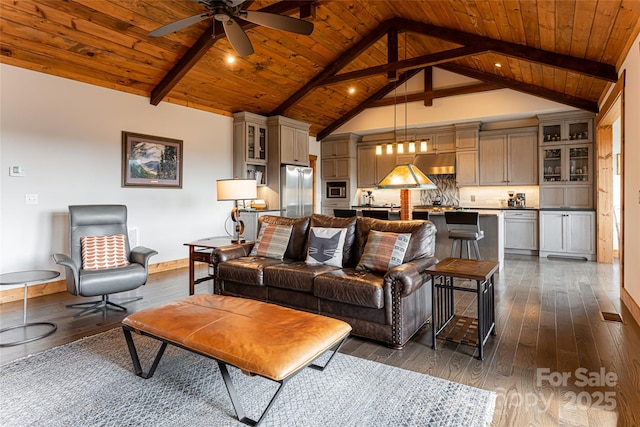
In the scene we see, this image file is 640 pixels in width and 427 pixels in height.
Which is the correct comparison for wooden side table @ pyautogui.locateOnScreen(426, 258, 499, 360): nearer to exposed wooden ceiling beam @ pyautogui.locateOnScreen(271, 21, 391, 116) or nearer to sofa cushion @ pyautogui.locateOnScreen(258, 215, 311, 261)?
sofa cushion @ pyautogui.locateOnScreen(258, 215, 311, 261)

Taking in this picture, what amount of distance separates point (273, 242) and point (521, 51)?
4.08m

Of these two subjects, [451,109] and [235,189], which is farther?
[451,109]

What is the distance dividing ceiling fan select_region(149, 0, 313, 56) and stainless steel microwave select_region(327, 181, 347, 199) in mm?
5957

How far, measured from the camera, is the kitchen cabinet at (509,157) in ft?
22.9

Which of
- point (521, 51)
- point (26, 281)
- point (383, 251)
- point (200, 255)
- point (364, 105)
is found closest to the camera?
point (26, 281)

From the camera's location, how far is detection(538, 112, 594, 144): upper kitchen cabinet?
640cm

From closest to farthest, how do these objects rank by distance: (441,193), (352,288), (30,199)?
1. (352,288)
2. (30,199)
3. (441,193)

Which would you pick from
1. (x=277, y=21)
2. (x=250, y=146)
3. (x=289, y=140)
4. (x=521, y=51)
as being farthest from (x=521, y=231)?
(x=277, y=21)

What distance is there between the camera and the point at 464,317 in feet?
11.0

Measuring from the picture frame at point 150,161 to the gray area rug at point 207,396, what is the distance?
3232 millimetres

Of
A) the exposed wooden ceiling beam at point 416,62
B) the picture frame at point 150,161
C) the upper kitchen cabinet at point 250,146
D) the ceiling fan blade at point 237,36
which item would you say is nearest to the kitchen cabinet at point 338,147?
the upper kitchen cabinet at point 250,146

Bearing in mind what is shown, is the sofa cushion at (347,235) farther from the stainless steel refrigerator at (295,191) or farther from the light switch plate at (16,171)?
the stainless steel refrigerator at (295,191)

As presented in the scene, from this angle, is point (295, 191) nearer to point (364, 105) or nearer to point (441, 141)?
point (364, 105)

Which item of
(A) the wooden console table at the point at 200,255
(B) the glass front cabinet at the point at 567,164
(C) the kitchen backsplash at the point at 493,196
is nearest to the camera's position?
(A) the wooden console table at the point at 200,255
